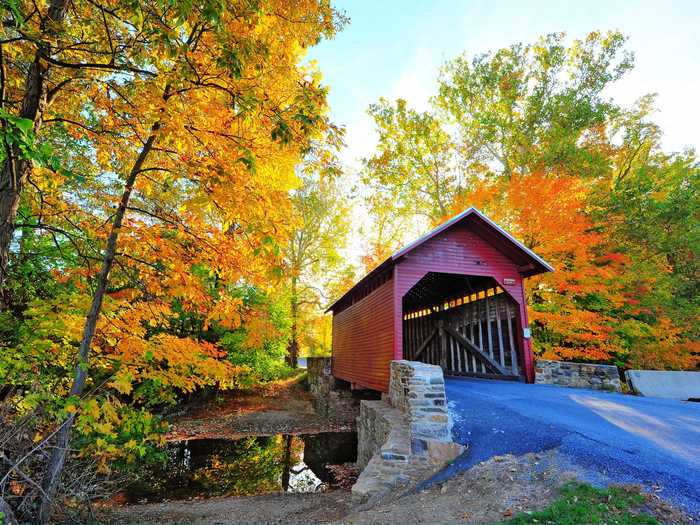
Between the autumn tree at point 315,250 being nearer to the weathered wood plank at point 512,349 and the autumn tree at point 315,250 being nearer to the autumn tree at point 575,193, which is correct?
the autumn tree at point 575,193

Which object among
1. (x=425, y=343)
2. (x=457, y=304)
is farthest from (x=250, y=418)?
(x=457, y=304)

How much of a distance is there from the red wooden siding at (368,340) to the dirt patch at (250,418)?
210 cm

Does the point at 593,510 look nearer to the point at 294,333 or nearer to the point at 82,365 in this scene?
the point at 82,365

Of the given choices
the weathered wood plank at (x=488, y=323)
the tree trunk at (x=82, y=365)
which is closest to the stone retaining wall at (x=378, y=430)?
the weathered wood plank at (x=488, y=323)

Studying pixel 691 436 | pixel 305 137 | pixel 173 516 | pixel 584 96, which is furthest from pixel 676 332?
pixel 173 516

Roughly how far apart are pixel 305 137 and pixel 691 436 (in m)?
5.82

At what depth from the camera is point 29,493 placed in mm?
3949

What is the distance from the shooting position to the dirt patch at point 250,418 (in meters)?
12.4

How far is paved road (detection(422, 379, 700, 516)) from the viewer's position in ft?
11.7

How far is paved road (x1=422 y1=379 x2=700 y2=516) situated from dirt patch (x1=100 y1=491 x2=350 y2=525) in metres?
2.25

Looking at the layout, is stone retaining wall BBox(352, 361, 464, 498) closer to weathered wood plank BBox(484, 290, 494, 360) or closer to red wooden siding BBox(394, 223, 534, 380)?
red wooden siding BBox(394, 223, 534, 380)

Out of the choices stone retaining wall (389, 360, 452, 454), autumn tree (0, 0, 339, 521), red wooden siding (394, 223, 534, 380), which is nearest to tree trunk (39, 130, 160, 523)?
A: autumn tree (0, 0, 339, 521)

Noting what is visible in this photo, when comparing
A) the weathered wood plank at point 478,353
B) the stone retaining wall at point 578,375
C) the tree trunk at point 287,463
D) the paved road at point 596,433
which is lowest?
the tree trunk at point 287,463

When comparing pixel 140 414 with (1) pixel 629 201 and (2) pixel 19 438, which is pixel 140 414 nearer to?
(2) pixel 19 438
